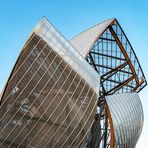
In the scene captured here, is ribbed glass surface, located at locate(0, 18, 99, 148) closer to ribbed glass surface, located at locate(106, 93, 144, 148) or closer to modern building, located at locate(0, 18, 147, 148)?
modern building, located at locate(0, 18, 147, 148)

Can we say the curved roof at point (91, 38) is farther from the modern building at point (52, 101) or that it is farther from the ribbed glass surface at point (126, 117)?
the ribbed glass surface at point (126, 117)

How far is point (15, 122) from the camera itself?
27984mm

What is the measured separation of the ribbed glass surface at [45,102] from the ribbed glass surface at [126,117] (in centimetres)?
489

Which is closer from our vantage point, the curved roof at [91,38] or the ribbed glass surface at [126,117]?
the ribbed glass surface at [126,117]

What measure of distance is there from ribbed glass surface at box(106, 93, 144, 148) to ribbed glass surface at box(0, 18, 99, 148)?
489cm

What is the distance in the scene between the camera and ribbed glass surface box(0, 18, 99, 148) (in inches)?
1105

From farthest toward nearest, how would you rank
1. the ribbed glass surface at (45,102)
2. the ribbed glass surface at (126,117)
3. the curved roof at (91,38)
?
the curved roof at (91,38), the ribbed glass surface at (126,117), the ribbed glass surface at (45,102)

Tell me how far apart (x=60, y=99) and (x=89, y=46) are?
9.82 m

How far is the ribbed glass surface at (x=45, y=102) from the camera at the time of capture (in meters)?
28.1

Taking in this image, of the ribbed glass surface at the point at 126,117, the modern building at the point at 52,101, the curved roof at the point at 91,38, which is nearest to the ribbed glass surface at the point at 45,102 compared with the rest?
the modern building at the point at 52,101

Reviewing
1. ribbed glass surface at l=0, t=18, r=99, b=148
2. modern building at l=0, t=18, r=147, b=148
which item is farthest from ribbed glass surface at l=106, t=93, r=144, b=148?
ribbed glass surface at l=0, t=18, r=99, b=148

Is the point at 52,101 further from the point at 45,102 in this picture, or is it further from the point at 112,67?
the point at 112,67

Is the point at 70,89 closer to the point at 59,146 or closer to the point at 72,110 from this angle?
the point at 72,110

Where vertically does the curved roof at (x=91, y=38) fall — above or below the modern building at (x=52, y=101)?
above
